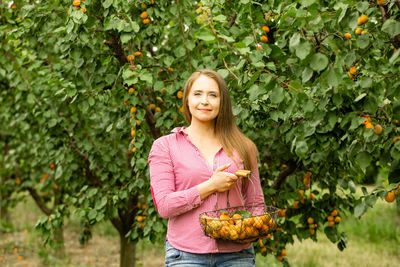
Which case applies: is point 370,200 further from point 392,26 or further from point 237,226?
point 392,26

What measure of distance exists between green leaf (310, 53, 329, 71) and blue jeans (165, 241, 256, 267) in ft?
2.99

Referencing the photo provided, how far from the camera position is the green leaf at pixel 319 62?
1422 mm

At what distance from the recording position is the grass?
5.47 metres

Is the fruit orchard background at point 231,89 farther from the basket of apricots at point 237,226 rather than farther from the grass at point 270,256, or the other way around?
the grass at point 270,256

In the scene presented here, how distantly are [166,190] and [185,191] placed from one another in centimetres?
9

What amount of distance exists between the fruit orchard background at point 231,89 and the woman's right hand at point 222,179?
297 mm

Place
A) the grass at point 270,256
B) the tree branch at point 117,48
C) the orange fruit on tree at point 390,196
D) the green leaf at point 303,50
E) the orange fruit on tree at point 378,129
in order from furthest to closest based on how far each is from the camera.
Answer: the grass at point 270,256 → the tree branch at point 117,48 → the orange fruit on tree at point 390,196 → the orange fruit on tree at point 378,129 → the green leaf at point 303,50

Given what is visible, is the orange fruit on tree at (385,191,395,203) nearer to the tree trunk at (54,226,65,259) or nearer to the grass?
the grass

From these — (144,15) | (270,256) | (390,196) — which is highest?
(144,15)

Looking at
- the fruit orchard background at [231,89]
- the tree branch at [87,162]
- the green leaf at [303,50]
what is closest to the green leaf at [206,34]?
the fruit orchard background at [231,89]

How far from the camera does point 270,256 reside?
564cm

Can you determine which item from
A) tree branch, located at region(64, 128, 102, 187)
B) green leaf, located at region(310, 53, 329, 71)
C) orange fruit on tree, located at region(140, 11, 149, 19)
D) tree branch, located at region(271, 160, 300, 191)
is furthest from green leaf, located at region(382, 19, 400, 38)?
tree branch, located at region(64, 128, 102, 187)

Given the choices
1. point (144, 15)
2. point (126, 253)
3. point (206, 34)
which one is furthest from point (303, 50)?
point (126, 253)

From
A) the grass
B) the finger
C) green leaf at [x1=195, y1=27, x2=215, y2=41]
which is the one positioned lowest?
the grass
